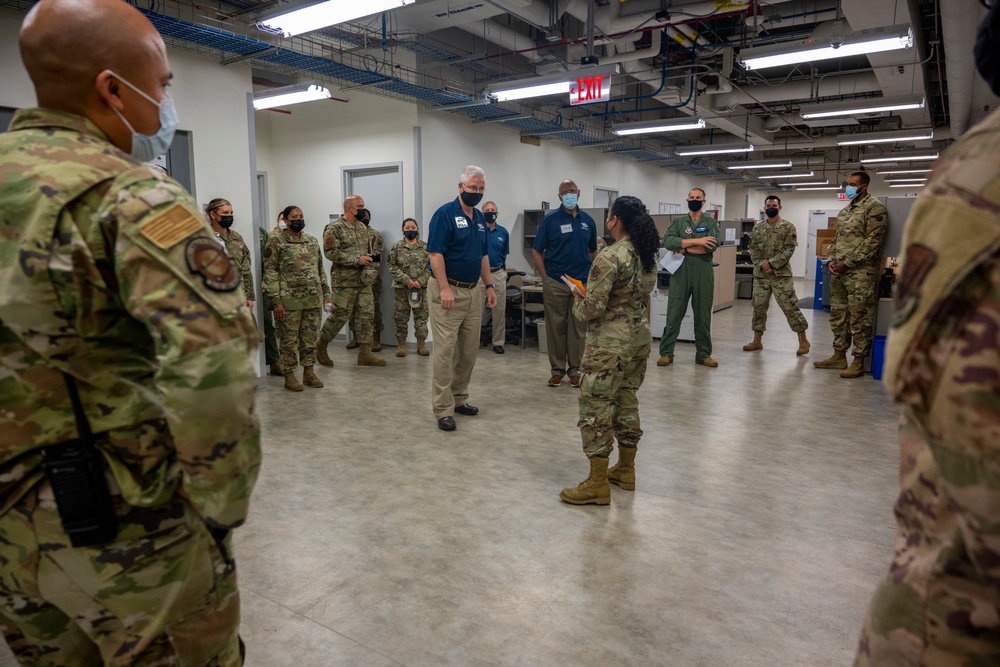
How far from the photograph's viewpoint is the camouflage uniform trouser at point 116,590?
0.93m

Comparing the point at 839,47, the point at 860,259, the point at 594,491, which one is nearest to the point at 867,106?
the point at 839,47

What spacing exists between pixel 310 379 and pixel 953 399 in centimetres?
521

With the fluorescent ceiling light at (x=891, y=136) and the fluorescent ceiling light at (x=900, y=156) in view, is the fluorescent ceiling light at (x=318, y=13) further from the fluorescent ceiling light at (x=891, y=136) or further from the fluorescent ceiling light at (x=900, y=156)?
the fluorescent ceiling light at (x=900, y=156)

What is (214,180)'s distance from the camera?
5.01m

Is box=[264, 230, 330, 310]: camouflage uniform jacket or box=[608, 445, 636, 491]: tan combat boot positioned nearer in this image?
box=[608, 445, 636, 491]: tan combat boot

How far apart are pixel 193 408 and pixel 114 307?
214mm

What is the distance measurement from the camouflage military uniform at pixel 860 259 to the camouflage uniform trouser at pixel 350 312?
4489mm

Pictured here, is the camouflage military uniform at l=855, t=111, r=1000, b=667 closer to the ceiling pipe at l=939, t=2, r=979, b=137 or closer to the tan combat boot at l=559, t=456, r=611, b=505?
the tan combat boot at l=559, t=456, r=611, b=505

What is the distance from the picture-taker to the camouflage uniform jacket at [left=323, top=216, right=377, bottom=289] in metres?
6.10

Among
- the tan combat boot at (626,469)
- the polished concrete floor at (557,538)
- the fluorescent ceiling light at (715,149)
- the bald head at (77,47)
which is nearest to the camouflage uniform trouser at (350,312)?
the polished concrete floor at (557,538)

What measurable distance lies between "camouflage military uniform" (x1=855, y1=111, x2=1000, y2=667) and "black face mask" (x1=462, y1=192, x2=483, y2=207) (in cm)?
344

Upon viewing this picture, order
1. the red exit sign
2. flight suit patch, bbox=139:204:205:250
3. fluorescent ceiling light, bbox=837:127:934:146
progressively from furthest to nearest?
fluorescent ceiling light, bbox=837:127:934:146 < the red exit sign < flight suit patch, bbox=139:204:205:250

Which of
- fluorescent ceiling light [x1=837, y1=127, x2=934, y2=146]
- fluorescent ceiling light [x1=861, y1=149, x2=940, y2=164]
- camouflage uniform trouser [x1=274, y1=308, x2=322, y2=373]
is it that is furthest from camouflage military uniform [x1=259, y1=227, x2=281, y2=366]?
fluorescent ceiling light [x1=861, y1=149, x2=940, y2=164]

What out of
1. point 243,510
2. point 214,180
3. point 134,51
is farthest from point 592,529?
point 214,180
